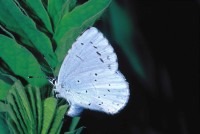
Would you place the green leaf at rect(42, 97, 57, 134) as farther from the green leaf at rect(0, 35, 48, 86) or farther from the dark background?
the dark background

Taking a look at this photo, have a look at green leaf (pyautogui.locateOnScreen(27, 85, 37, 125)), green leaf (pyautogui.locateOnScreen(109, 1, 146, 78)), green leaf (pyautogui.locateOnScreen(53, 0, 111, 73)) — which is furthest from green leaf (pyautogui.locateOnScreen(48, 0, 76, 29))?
green leaf (pyautogui.locateOnScreen(109, 1, 146, 78))

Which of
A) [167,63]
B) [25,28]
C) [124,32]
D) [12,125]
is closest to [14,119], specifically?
[12,125]

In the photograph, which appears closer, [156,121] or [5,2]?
[5,2]

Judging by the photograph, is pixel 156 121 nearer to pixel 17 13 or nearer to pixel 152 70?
pixel 152 70

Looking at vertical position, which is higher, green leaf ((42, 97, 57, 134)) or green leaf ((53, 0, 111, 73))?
green leaf ((53, 0, 111, 73))

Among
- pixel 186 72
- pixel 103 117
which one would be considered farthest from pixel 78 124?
pixel 186 72

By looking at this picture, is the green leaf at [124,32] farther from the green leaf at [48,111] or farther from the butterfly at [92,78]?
the green leaf at [48,111]

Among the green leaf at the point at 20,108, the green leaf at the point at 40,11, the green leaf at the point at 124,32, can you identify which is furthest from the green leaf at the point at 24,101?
the green leaf at the point at 124,32
